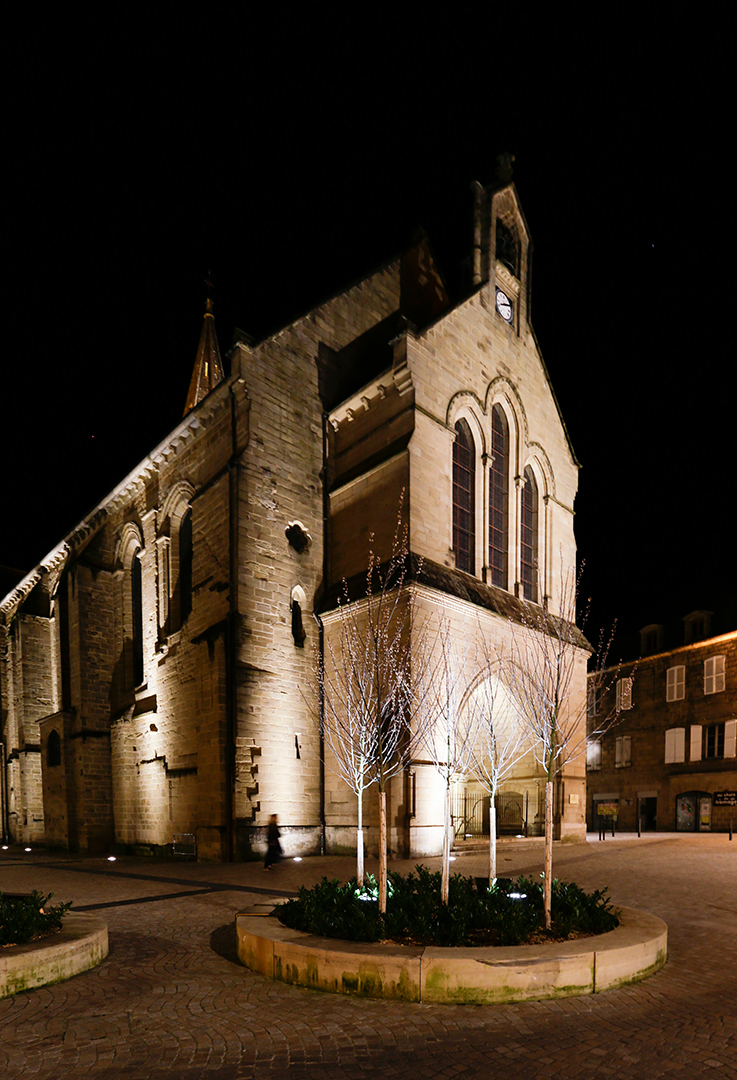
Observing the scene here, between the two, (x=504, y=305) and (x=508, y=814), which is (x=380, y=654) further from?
(x=504, y=305)

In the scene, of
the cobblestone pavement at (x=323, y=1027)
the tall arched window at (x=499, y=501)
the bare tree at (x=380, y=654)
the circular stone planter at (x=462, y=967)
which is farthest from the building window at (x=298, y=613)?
the circular stone planter at (x=462, y=967)

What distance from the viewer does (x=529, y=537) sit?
22969mm

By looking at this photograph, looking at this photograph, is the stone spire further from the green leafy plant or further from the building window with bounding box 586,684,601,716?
the green leafy plant

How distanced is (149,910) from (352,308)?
694 inches

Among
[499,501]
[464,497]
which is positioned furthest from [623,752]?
[464,497]

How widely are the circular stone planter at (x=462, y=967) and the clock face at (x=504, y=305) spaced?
19.9m

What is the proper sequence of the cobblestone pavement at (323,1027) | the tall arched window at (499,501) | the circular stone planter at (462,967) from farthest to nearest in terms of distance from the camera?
the tall arched window at (499,501) → the circular stone planter at (462,967) → the cobblestone pavement at (323,1027)

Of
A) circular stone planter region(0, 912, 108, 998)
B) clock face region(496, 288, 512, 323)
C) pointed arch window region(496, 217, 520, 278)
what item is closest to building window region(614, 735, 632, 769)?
clock face region(496, 288, 512, 323)

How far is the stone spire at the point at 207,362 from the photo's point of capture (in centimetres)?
3328

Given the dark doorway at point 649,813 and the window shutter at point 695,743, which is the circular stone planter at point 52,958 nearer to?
the window shutter at point 695,743

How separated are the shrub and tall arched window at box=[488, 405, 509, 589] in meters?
13.8

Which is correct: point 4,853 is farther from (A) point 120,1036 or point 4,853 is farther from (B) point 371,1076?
(B) point 371,1076

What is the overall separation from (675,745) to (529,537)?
664 inches

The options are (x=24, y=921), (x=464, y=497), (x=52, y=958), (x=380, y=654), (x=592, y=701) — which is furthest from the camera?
(x=592, y=701)
